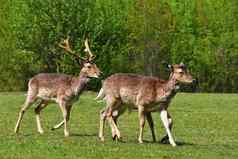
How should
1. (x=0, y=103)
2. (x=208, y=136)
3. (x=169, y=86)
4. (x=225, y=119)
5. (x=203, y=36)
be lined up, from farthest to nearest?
(x=203, y=36), (x=0, y=103), (x=225, y=119), (x=208, y=136), (x=169, y=86)

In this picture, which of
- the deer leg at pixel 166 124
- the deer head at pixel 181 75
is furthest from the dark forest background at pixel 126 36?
the deer leg at pixel 166 124

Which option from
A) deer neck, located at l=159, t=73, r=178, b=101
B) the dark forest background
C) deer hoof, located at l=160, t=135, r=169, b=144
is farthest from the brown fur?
the dark forest background

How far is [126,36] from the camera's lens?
7306 centimetres

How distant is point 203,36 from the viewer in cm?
7700

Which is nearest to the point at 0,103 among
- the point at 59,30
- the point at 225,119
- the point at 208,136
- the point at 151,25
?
the point at 225,119

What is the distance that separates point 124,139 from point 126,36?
182 feet

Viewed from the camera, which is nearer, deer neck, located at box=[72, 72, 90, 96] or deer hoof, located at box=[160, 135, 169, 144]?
deer hoof, located at box=[160, 135, 169, 144]

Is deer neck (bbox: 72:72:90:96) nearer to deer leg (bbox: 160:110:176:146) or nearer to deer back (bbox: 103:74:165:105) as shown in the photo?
deer back (bbox: 103:74:165:105)

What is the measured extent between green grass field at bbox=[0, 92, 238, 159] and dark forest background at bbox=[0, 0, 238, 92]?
35.2 m

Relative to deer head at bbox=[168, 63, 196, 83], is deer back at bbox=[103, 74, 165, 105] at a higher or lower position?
lower

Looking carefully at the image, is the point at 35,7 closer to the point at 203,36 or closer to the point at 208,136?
the point at 203,36

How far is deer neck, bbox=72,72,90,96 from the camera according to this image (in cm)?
1839

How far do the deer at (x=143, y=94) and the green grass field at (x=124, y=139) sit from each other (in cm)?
53

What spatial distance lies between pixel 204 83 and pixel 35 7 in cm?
1905
